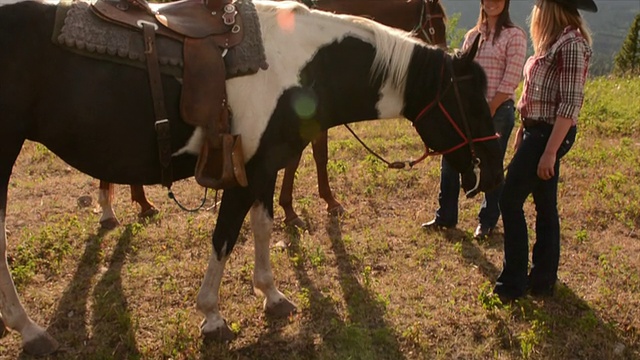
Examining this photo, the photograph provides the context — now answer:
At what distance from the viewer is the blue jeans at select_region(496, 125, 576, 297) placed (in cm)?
364

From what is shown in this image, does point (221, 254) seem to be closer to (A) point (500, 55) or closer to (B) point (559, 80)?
(B) point (559, 80)

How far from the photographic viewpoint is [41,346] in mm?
3254

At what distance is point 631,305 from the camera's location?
391 cm

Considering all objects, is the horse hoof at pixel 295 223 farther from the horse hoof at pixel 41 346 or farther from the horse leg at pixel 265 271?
the horse hoof at pixel 41 346

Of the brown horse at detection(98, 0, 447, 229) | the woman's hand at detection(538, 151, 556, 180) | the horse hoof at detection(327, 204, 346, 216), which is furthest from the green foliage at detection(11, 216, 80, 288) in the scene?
the woman's hand at detection(538, 151, 556, 180)

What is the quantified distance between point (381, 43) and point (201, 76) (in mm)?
1173

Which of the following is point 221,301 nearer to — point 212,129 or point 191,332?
point 191,332

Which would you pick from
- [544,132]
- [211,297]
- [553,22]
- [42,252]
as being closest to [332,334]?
[211,297]

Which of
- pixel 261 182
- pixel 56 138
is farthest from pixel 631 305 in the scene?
pixel 56 138

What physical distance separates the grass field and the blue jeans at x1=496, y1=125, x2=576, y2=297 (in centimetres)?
19

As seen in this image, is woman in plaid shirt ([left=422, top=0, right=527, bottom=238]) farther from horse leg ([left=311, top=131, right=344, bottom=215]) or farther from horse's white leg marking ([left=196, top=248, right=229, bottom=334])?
horse's white leg marking ([left=196, top=248, right=229, bottom=334])

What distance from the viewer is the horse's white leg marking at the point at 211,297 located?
11.3ft

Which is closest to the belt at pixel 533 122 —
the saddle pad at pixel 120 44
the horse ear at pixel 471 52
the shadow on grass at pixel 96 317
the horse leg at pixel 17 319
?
the horse ear at pixel 471 52

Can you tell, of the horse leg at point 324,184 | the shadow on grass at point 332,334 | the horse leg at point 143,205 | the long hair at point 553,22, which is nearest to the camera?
the shadow on grass at point 332,334
